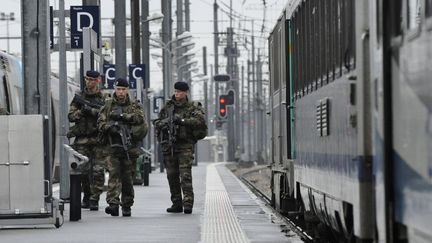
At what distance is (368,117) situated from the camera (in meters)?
8.60

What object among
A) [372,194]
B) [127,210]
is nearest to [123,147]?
[127,210]

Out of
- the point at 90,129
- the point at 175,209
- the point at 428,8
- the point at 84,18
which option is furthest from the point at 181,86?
the point at 428,8

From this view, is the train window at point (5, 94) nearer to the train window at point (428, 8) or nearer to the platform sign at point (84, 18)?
the platform sign at point (84, 18)

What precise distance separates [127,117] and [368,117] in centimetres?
851

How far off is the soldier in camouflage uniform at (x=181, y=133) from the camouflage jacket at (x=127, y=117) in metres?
0.43

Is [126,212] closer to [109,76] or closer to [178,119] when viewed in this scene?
[178,119]

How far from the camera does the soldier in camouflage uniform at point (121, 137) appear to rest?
1686 cm

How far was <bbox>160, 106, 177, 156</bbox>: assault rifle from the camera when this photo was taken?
17281mm

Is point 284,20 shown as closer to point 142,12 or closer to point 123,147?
point 123,147

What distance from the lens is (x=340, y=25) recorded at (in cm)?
1003

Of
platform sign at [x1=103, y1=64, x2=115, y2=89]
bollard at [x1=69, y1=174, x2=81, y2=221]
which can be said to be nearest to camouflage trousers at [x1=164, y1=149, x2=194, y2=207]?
bollard at [x1=69, y1=174, x2=81, y2=221]

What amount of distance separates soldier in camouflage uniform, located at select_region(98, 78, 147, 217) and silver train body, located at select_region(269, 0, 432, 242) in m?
3.86

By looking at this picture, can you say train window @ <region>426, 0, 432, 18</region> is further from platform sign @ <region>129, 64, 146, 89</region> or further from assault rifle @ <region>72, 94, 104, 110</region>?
platform sign @ <region>129, 64, 146, 89</region>

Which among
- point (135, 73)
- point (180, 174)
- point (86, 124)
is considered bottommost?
point (180, 174)
